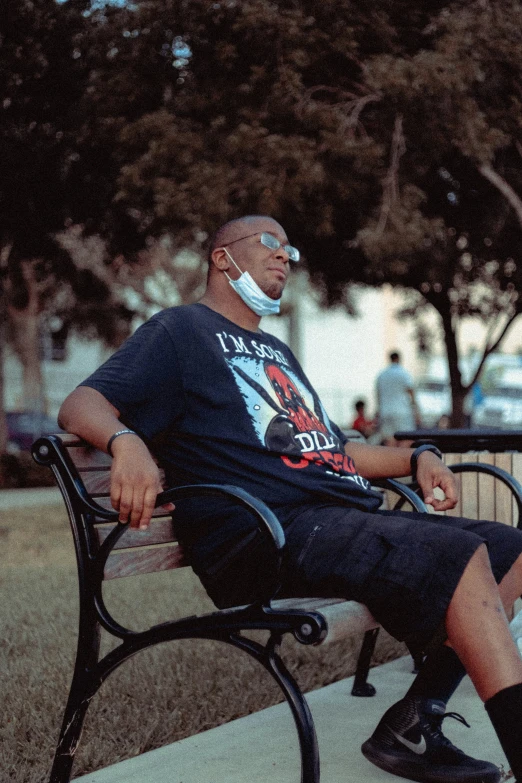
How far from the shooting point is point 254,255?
127 inches

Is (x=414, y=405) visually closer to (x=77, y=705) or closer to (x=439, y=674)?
(x=439, y=674)

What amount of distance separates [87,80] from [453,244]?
5.42 metres

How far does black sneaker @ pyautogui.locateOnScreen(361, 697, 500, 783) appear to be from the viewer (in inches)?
110

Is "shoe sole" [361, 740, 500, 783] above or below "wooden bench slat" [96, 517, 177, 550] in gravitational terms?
below

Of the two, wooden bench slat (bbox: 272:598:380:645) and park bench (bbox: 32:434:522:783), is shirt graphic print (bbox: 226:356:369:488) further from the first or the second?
wooden bench slat (bbox: 272:598:380:645)

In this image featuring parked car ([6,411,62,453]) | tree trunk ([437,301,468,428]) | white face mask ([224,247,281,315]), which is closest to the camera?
white face mask ([224,247,281,315])

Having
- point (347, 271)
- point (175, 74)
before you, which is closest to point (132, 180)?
point (175, 74)

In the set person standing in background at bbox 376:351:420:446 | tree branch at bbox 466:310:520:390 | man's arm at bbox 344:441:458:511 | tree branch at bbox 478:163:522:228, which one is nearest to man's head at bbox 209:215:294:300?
man's arm at bbox 344:441:458:511

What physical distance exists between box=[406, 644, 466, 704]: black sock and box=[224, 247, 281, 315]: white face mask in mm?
1100

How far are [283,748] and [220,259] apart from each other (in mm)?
1511

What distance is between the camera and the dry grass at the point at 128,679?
3283mm

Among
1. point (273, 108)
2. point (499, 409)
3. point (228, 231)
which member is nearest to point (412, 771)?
point (228, 231)

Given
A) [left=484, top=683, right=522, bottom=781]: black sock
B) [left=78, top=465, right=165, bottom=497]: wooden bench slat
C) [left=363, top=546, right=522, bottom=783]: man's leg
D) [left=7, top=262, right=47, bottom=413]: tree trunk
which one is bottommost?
[left=7, top=262, right=47, bottom=413]: tree trunk

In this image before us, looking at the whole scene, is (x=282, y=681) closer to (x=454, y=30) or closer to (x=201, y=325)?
(x=201, y=325)
